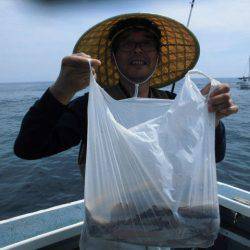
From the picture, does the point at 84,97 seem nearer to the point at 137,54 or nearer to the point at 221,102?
the point at 137,54

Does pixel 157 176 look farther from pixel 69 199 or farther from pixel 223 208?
pixel 69 199

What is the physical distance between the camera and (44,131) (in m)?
1.78

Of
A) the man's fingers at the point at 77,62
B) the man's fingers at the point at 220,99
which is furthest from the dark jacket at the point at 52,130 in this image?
the man's fingers at the point at 220,99

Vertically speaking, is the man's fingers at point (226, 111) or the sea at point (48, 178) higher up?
the man's fingers at point (226, 111)

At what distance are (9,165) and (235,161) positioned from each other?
7364 mm

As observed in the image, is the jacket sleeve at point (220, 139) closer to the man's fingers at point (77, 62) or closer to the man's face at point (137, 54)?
the man's face at point (137, 54)

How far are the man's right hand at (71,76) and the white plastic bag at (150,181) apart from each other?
3.4 inches

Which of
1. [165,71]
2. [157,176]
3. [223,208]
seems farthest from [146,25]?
[223,208]

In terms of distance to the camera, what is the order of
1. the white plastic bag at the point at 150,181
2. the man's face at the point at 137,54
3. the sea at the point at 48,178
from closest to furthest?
the white plastic bag at the point at 150,181, the man's face at the point at 137,54, the sea at the point at 48,178

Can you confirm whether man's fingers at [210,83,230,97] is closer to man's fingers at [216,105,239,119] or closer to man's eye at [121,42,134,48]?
man's fingers at [216,105,239,119]

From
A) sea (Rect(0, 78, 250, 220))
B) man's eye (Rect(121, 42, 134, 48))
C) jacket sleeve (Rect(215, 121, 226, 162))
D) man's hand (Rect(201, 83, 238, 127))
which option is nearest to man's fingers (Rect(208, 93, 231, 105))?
man's hand (Rect(201, 83, 238, 127))

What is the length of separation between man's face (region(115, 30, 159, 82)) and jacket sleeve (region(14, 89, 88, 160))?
1.62ft

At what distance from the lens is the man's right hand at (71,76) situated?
1.65 metres

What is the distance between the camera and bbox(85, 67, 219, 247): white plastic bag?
1.57 m
